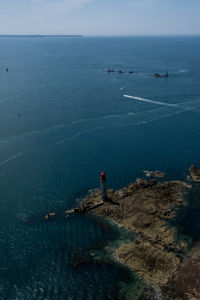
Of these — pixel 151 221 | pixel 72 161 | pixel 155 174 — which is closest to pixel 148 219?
pixel 151 221

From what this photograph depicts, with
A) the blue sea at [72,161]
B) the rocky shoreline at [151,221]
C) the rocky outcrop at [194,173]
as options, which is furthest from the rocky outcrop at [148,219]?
the rocky outcrop at [194,173]

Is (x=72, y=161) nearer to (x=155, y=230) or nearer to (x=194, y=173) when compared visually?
(x=194, y=173)

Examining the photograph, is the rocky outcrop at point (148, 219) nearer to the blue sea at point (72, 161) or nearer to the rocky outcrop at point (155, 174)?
the blue sea at point (72, 161)

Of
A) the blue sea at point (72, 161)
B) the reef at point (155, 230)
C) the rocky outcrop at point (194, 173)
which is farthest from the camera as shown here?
the rocky outcrop at point (194, 173)

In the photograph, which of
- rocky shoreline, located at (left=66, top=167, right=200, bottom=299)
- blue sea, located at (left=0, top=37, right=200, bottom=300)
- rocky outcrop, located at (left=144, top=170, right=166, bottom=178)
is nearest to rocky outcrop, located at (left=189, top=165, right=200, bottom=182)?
rocky shoreline, located at (left=66, top=167, right=200, bottom=299)

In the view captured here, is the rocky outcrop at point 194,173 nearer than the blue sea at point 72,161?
No

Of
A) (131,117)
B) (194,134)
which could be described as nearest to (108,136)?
(131,117)

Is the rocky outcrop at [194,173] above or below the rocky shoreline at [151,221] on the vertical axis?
above

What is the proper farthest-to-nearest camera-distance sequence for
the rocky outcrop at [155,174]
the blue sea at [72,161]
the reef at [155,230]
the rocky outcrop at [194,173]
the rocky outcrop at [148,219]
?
the rocky outcrop at [155,174]
the rocky outcrop at [194,173]
the rocky outcrop at [148,219]
the blue sea at [72,161]
the reef at [155,230]
